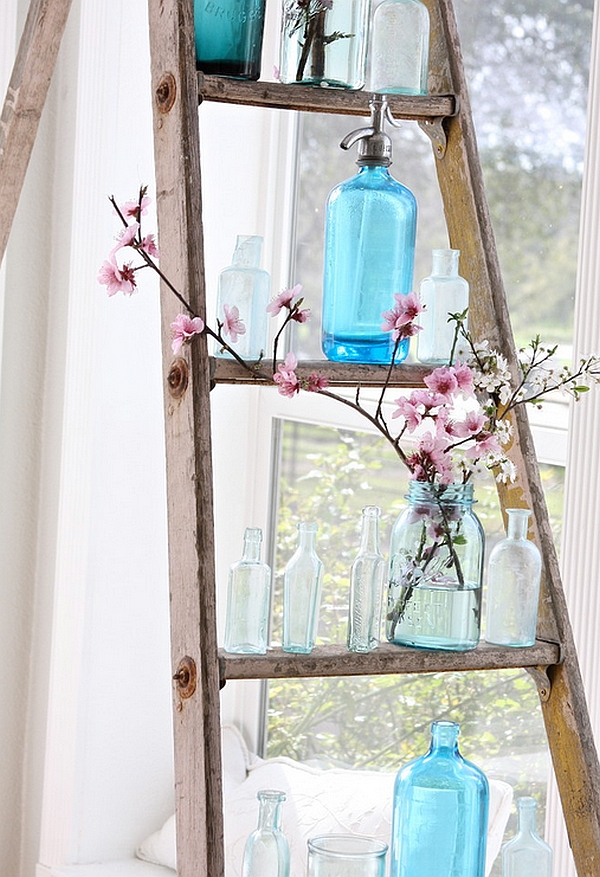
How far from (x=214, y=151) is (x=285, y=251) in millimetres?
251

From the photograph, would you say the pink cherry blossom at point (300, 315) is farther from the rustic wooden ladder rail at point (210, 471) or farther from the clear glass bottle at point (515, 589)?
the clear glass bottle at point (515, 589)

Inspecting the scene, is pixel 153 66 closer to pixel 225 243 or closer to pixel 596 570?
pixel 596 570

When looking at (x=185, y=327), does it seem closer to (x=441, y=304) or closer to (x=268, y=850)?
(x=441, y=304)

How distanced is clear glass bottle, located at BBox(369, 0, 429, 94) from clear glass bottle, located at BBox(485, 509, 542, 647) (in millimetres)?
481

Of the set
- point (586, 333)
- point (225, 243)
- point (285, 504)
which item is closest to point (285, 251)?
point (225, 243)

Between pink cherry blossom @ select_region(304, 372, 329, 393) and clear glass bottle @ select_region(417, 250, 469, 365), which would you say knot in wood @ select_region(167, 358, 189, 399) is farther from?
clear glass bottle @ select_region(417, 250, 469, 365)

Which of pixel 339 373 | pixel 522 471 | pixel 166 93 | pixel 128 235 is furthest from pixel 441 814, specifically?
pixel 166 93

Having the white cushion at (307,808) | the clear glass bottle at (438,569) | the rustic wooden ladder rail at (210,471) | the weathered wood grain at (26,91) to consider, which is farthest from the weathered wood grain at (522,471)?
the white cushion at (307,808)

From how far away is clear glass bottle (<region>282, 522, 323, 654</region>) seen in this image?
4.43 feet

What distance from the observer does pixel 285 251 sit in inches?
108

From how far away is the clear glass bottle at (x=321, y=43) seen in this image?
1382 mm

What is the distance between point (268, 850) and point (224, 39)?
2.78 ft

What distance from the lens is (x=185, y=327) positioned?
1.25 metres

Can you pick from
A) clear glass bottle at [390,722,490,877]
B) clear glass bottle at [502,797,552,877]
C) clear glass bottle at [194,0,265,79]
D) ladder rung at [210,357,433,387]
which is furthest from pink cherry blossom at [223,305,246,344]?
clear glass bottle at [502,797,552,877]
